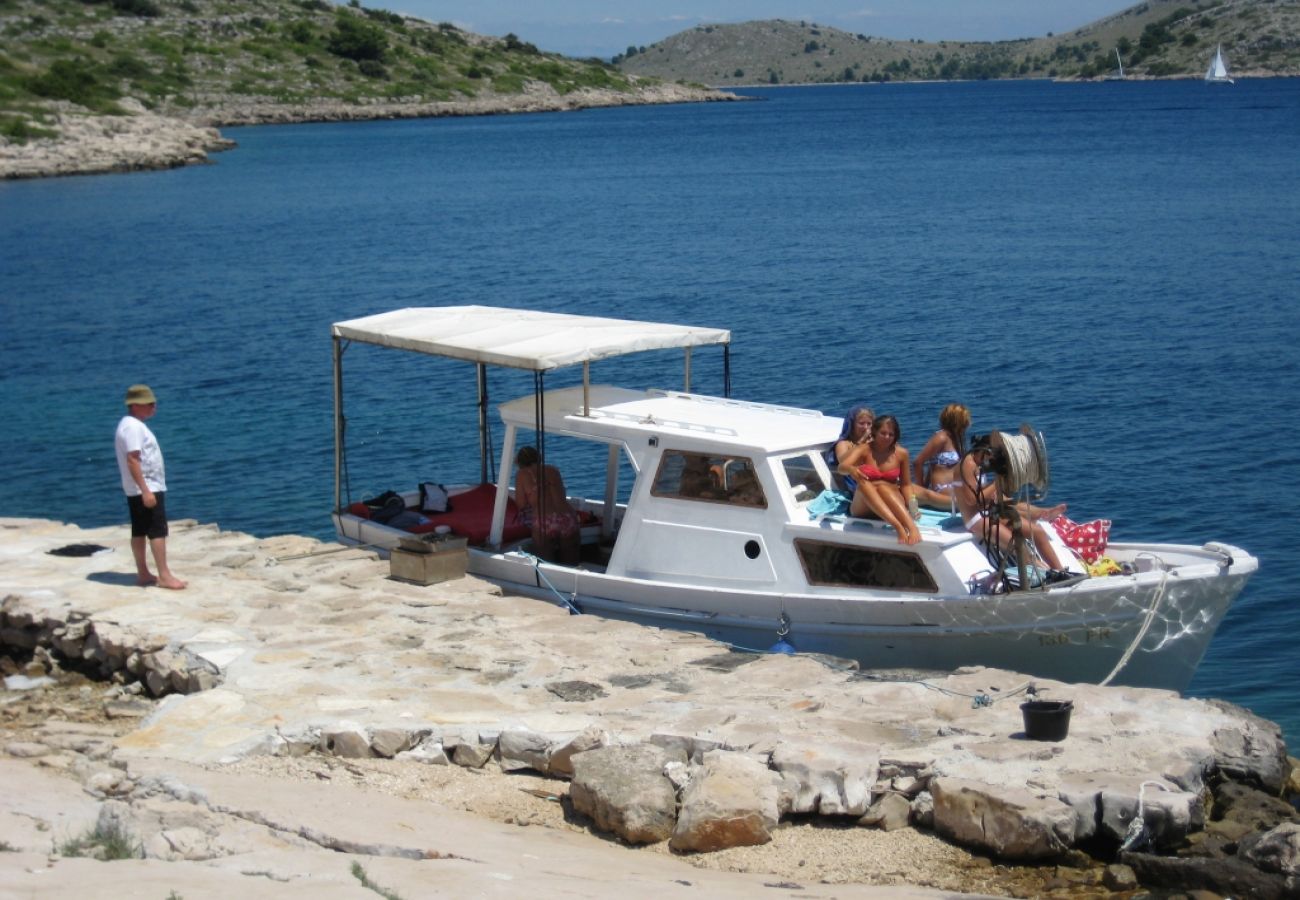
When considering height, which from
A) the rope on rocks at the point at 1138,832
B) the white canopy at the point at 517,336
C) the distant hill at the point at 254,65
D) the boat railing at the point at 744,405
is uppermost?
the distant hill at the point at 254,65

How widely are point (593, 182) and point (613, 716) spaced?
6805cm

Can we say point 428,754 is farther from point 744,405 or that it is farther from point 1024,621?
point 744,405

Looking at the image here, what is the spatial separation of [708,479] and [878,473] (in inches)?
58.3

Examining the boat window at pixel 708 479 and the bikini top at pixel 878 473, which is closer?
the bikini top at pixel 878 473

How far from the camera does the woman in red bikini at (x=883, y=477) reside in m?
11.9

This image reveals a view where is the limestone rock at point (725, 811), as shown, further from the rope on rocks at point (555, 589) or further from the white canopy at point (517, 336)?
the white canopy at point (517, 336)

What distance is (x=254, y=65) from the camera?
5256 inches

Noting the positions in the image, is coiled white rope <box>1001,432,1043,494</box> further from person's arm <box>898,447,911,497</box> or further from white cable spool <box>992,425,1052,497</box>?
person's arm <box>898,447,911,497</box>

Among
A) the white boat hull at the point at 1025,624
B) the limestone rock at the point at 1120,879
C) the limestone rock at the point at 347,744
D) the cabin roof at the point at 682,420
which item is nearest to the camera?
the limestone rock at the point at 1120,879

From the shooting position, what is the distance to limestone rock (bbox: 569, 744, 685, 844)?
347 inches

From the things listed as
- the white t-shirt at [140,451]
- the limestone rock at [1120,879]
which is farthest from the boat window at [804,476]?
the white t-shirt at [140,451]

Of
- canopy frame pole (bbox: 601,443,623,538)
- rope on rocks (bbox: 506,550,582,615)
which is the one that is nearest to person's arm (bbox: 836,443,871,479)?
rope on rocks (bbox: 506,550,582,615)

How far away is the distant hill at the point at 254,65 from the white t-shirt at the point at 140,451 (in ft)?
276

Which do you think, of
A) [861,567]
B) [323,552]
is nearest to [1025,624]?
[861,567]
